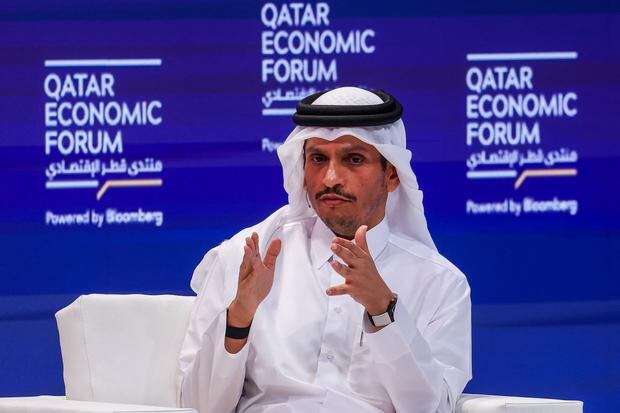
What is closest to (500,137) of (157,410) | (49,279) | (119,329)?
(49,279)

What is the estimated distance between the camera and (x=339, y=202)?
3637 millimetres

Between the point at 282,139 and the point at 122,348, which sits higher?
the point at 282,139

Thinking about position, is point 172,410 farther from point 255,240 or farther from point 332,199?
point 332,199

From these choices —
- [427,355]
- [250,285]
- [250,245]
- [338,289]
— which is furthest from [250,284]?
[427,355]

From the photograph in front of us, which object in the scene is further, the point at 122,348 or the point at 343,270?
the point at 122,348

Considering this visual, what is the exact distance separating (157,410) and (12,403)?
461 millimetres

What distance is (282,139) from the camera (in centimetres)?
584

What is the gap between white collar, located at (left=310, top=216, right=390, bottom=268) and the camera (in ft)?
12.5

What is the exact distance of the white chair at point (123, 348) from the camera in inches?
149

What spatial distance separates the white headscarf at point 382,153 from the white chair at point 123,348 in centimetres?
50

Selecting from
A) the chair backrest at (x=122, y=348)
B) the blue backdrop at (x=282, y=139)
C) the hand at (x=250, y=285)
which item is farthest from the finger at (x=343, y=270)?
the blue backdrop at (x=282, y=139)

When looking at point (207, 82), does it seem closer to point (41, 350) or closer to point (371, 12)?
point (371, 12)

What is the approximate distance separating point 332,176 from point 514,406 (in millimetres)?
818

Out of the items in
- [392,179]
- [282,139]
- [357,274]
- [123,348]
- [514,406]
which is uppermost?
[282,139]
